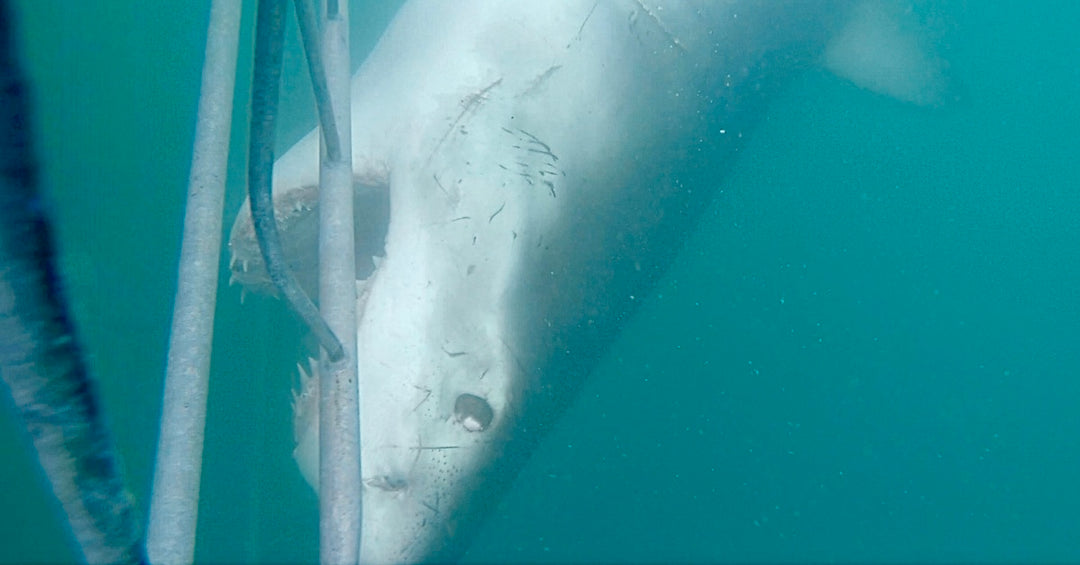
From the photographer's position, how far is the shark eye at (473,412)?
2.22m

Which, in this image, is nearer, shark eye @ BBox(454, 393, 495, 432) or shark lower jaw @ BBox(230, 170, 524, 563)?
shark lower jaw @ BBox(230, 170, 524, 563)

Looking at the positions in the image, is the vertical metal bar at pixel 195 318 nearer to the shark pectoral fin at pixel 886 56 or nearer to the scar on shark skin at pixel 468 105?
the scar on shark skin at pixel 468 105

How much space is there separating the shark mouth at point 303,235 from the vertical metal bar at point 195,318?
0.45 meters

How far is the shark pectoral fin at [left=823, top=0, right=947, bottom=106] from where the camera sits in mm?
4312

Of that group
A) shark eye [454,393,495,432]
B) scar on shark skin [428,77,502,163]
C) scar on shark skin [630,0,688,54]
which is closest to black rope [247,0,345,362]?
shark eye [454,393,495,432]

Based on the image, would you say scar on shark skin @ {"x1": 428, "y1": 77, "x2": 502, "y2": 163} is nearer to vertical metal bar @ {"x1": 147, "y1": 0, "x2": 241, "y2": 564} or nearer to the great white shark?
the great white shark

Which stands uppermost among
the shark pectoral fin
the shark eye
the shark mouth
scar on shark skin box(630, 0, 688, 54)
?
the shark pectoral fin

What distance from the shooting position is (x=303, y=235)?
7.59 ft

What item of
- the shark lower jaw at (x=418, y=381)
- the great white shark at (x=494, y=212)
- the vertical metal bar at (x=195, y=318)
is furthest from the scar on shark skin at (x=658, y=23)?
the vertical metal bar at (x=195, y=318)

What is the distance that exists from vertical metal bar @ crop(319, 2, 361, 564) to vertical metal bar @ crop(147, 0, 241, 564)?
0.23 metres

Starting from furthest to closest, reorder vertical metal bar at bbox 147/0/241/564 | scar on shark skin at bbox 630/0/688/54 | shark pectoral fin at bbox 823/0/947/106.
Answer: shark pectoral fin at bbox 823/0/947/106 < scar on shark skin at bbox 630/0/688/54 < vertical metal bar at bbox 147/0/241/564

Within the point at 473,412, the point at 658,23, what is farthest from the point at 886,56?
the point at 473,412

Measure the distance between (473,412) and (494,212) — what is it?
65cm

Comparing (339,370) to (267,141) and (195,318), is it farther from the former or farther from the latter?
(267,141)
